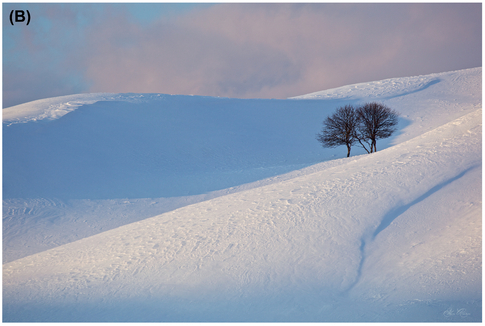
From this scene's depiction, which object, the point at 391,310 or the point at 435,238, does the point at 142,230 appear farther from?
the point at 435,238

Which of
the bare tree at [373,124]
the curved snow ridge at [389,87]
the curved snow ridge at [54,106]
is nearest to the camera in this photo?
the curved snow ridge at [54,106]

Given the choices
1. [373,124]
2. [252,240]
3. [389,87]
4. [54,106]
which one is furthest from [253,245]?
[389,87]

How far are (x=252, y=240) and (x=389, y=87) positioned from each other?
4220cm

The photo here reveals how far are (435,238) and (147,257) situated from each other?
319 inches

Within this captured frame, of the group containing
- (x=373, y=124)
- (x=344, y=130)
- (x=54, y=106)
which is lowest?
(x=344, y=130)

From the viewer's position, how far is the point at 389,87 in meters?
45.6

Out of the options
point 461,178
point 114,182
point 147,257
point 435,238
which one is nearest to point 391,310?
point 435,238

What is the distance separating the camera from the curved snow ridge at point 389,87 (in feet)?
143

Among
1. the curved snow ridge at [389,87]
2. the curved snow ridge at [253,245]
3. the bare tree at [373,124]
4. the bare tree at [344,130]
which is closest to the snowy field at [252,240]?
the curved snow ridge at [253,245]

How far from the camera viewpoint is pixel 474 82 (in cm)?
4347

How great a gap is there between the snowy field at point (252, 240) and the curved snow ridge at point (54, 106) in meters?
6.16

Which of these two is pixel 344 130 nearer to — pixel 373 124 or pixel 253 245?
pixel 373 124

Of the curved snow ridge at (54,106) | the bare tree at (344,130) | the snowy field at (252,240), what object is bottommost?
the snowy field at (252,240)

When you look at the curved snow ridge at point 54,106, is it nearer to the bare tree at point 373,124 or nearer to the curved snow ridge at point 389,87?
the curved snow ridge at point 389,87
